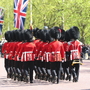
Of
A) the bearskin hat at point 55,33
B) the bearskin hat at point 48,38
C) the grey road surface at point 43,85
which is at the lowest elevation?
the grey road surface at point 43,85

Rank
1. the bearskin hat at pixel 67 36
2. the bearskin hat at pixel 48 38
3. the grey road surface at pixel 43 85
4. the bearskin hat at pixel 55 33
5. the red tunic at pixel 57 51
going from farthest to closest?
the bearskin hat at pixel 67 36, the bearskin hat at pixel 48 38, the bearskin hat at pixel 55 33, the red tunic at pixel 57 51, the grey road surface at pixel 43 85

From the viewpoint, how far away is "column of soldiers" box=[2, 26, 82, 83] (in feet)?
53.1

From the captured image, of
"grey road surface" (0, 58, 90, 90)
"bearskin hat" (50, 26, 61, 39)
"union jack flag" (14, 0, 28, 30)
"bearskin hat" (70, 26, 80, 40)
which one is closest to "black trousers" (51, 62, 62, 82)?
"grey road surface" (0, 58, 90, 90)

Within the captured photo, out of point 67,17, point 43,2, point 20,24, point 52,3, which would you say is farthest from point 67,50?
point 43,2

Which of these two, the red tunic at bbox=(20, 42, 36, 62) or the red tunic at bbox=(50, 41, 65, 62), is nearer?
the red tunic at bbox=(50, 41, 65, 62)

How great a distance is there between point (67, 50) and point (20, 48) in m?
1.58

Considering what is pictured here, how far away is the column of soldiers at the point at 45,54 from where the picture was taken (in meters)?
16.2

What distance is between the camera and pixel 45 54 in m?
16.5

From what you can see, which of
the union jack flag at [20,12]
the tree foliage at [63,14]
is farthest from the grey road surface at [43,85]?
the tree foliage at [63,14]

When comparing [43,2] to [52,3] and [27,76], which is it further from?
[27,76]

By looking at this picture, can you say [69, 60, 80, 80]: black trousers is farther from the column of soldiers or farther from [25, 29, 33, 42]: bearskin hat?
[25, 29, 33, 42]: bearskin hat

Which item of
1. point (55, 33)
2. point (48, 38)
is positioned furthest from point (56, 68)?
point (48, 38)

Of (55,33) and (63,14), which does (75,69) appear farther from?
(63,14)

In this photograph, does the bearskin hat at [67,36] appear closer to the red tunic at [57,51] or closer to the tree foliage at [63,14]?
the red tunic at [57,51]
